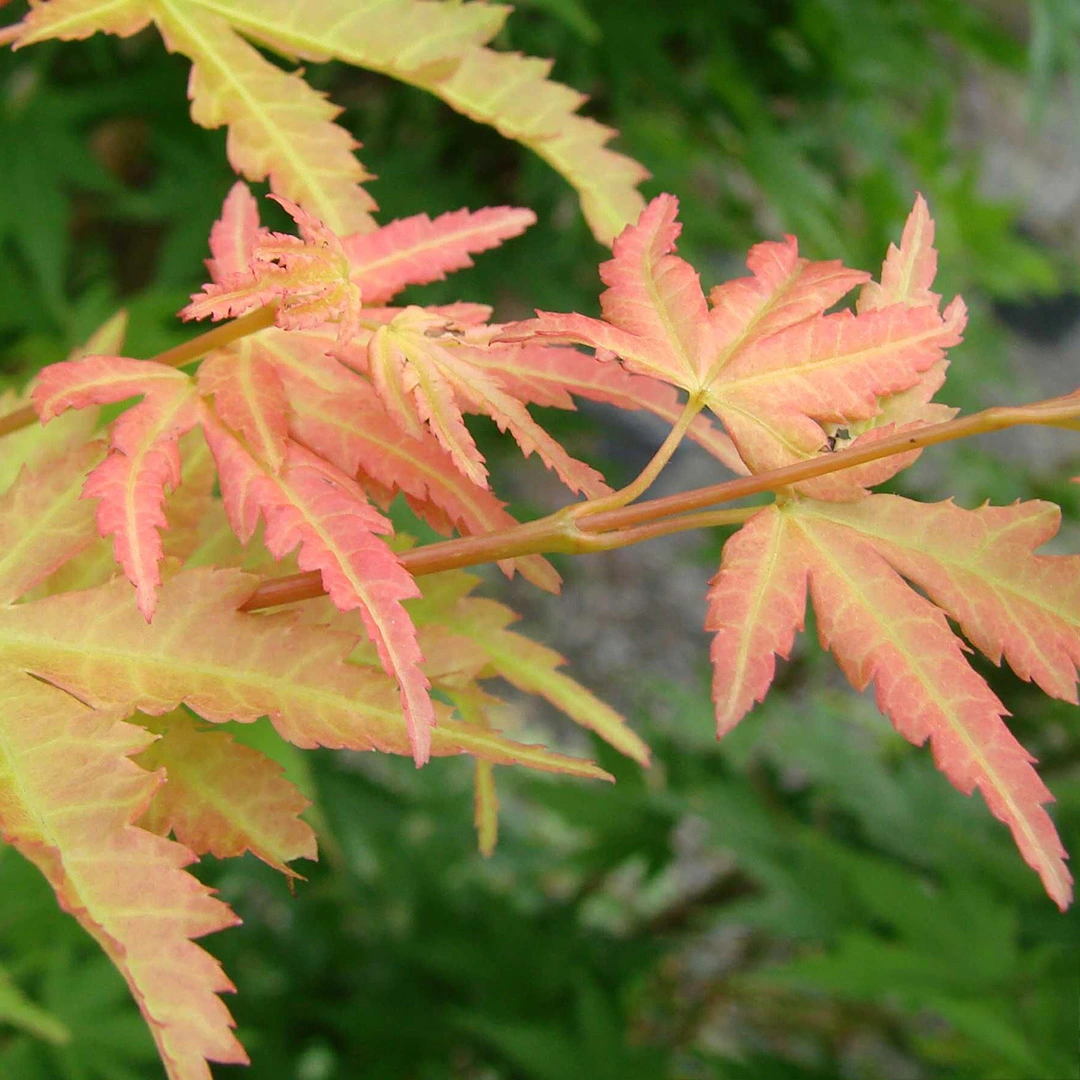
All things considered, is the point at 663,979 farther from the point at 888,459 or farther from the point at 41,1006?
the point at 888,459

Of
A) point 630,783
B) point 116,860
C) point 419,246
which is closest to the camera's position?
point 116,860

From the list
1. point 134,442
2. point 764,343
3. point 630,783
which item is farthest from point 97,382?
point 630,783

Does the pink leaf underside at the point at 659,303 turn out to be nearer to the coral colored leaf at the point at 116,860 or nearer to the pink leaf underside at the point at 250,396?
the pink leaf underside at the point at 250,396

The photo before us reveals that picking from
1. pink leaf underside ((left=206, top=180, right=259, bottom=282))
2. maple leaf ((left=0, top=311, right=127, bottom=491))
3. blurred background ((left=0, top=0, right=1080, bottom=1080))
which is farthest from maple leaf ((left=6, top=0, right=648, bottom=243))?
blurred background ((left=0, top=0, right=1080, bottom=1080))

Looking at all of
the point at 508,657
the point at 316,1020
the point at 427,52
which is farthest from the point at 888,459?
the point at 316,1020

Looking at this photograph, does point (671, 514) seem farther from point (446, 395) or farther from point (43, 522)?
point (43, 522)

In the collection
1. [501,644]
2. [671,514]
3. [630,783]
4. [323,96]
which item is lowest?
[630,783]
